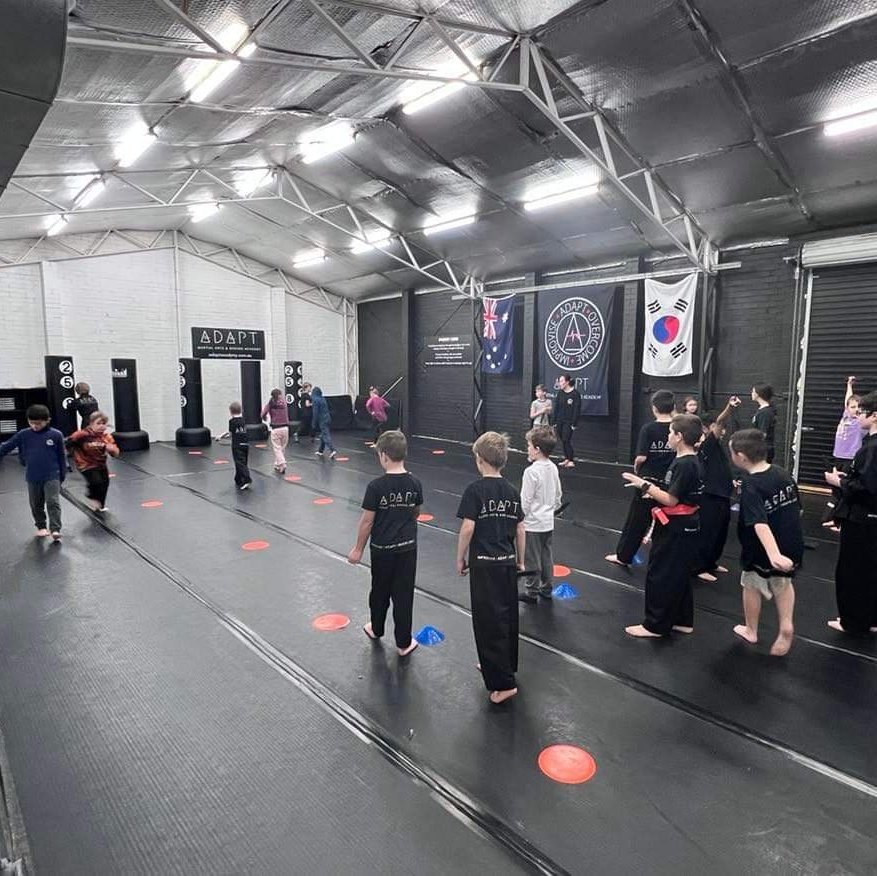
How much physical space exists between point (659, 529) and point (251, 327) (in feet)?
43.4

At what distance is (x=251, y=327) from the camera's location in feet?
48.2

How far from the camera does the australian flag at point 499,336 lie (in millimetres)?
12047

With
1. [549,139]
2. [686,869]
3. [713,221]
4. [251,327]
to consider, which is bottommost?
[686,869]

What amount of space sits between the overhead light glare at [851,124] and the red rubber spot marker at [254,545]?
24.5 feet

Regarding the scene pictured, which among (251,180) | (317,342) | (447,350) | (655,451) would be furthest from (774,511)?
(317,342)

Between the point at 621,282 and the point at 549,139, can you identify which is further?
the point at 621,282

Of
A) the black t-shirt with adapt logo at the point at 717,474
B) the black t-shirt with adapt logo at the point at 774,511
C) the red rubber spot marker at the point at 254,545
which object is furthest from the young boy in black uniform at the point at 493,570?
the red rubber spot marker at the point at 254,545

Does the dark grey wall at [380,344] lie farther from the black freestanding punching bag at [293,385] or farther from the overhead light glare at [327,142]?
the overhead light glare at [327,142]

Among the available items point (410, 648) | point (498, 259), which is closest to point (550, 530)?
point (410, 648)

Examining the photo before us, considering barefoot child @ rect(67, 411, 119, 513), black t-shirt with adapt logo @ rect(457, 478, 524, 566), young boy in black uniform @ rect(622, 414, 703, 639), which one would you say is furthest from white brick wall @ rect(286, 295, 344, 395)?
black t-shirt with adapt logo @ rect(457, 478, 524, 566)

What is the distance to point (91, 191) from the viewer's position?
8852 millimetres

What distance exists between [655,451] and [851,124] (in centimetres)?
432

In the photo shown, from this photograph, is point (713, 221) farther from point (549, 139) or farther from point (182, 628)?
point (182, 628)

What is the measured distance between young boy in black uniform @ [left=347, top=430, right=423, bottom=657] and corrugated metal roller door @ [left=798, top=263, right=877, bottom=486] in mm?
7559
